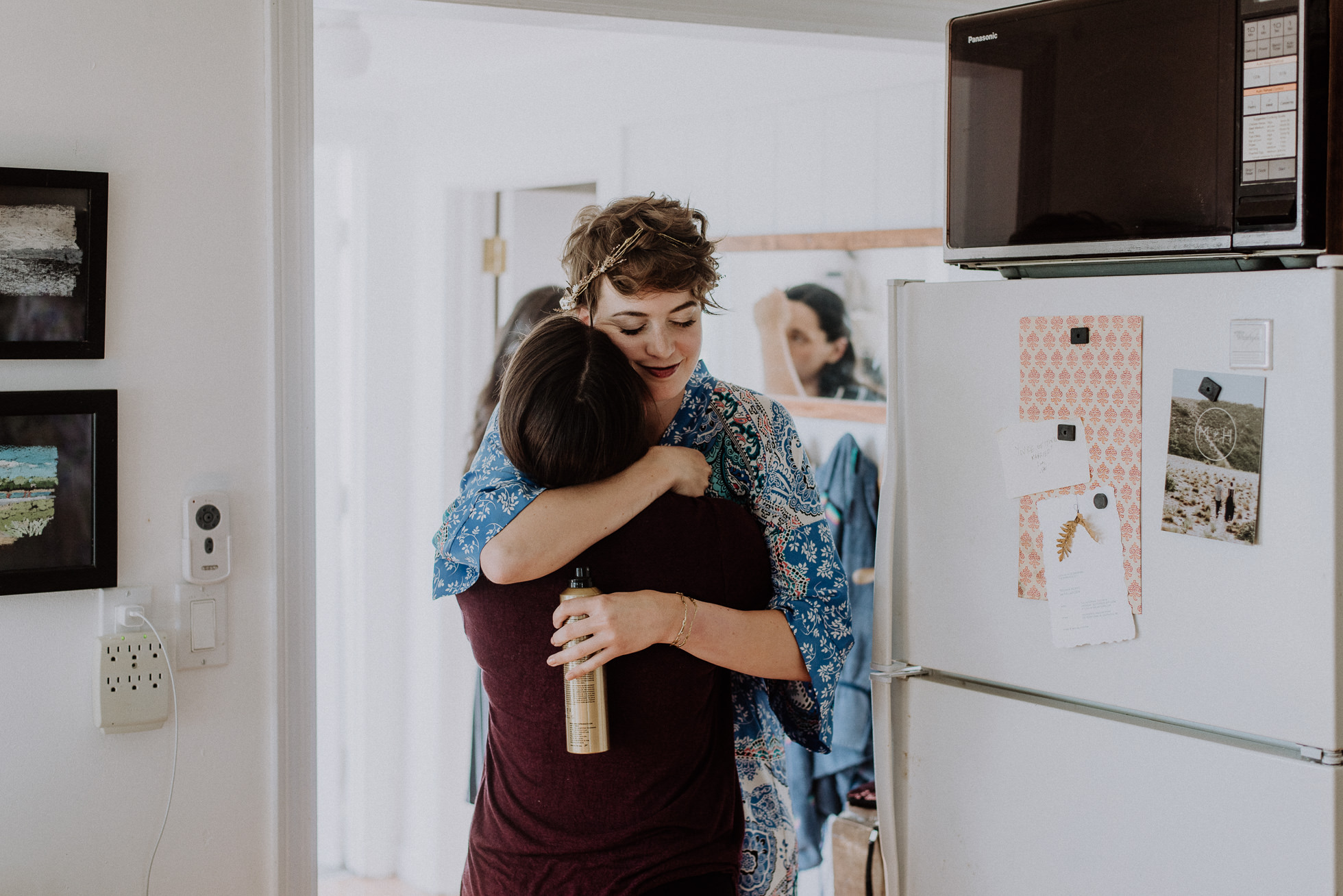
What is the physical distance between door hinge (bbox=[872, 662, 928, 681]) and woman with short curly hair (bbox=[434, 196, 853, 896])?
0.53 ft

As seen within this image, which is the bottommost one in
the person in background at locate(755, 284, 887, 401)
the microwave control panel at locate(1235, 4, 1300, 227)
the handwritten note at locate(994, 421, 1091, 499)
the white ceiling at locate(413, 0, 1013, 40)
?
the handwritten note at locate(994, 421, 1091, 499)

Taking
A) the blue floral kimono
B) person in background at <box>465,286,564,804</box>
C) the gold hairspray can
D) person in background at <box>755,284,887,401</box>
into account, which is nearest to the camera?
the gold hairspray can

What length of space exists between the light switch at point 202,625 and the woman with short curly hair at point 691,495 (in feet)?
1.49

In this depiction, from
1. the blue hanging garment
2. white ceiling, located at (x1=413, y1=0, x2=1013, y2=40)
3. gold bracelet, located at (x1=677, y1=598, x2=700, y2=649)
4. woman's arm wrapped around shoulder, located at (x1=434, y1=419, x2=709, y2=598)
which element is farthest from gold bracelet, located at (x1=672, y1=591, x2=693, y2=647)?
the blue hanging garment

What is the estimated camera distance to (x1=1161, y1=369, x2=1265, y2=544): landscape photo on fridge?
1261 millimetres

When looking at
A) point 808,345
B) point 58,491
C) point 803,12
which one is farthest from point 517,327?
point 58,491

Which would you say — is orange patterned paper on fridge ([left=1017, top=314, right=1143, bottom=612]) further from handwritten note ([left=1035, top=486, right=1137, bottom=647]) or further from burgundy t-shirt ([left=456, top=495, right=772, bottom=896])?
burgundy t-shirt ([left=456, top=495, right=772, bottom=896])

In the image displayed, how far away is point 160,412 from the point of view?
156 centimetres

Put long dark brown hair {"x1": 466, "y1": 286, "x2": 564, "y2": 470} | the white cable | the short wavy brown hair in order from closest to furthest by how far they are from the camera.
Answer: the short wavy brown hair → the white cable → long dark brown hair {"x1": 466, "y1": 286, "x2": 564, "y2": 470}

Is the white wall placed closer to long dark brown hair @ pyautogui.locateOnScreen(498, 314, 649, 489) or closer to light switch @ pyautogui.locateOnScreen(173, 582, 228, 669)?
light switch @ pyautogui.locateOnScreen(173, 582, 228, 669)

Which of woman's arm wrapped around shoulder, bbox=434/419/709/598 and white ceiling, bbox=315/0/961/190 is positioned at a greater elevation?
white ceiling, bbox=315/0/961/190

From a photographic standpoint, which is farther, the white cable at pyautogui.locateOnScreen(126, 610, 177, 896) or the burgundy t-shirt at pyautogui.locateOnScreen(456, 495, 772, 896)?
the white cable at pyautogui.locateOnScreen(126, 610, 177, 896)

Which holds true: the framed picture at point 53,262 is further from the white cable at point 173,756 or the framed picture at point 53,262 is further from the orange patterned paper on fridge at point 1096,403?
the orange patterned paper on fridge at point 1096,403

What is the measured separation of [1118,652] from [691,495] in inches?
23.2
